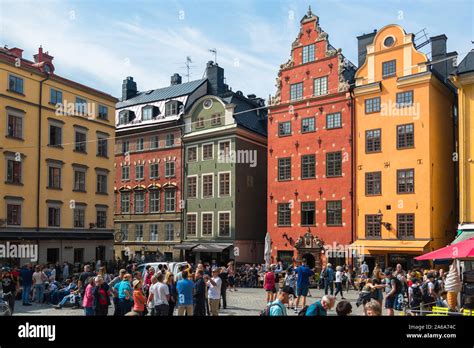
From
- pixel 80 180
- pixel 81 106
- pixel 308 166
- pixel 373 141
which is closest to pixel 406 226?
pixel 373 141

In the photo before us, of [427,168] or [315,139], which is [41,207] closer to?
[315,139]

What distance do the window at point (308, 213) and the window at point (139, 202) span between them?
16.3 m

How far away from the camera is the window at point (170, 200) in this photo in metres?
44.8

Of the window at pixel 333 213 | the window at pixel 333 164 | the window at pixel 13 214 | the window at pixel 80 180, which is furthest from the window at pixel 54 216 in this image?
the window at pixel 333 164

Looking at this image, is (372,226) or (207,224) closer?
(372,226)

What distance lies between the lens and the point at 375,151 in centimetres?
3412

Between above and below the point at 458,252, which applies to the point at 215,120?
above

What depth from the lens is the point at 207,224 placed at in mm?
42406

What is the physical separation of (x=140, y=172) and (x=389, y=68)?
953 inches

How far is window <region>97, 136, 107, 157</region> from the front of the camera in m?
41.3

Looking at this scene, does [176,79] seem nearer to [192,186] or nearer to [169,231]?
[192,186]

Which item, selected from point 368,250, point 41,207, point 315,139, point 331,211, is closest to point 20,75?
point 41,207

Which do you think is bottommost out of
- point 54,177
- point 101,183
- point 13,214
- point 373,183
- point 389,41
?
point 13,214
